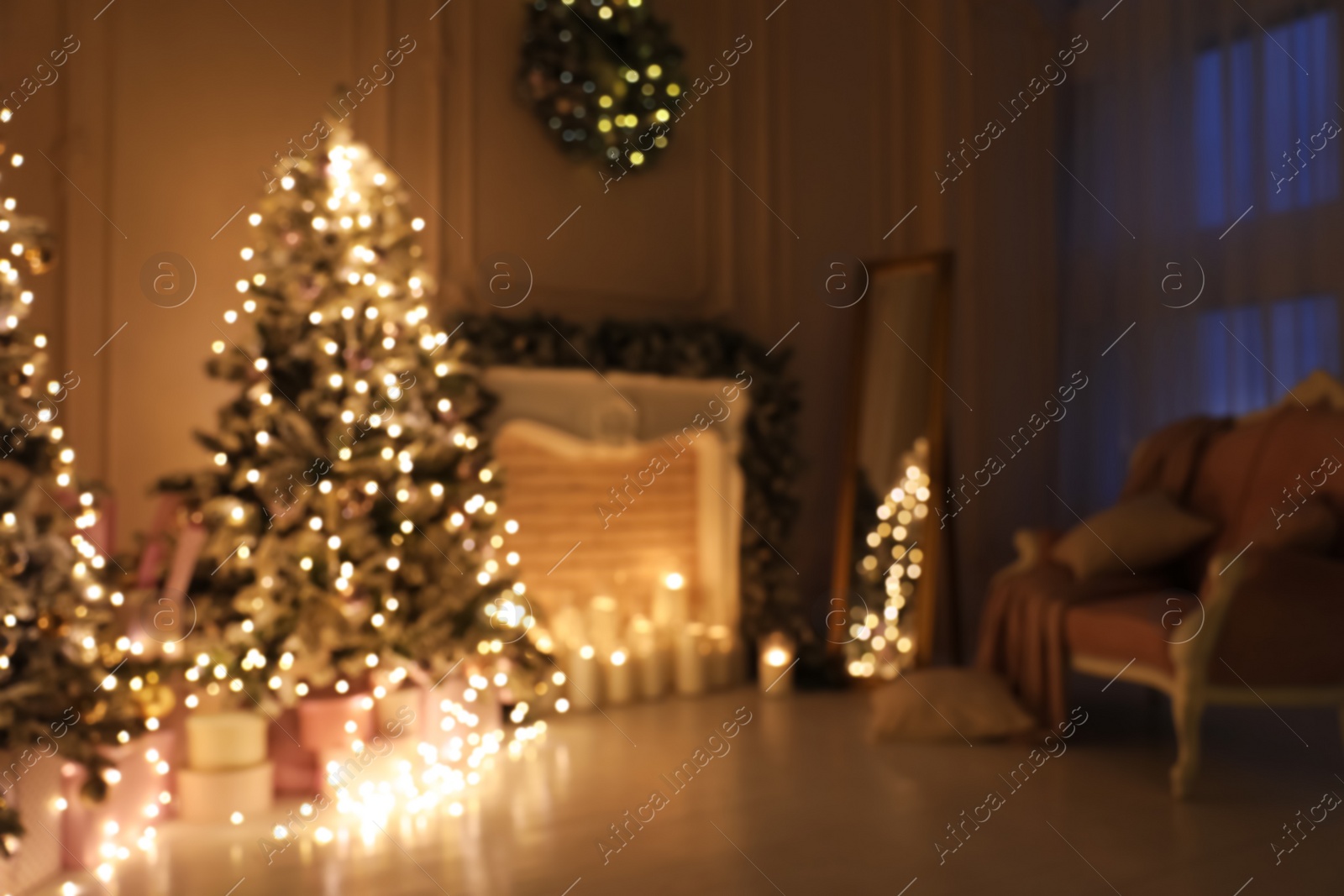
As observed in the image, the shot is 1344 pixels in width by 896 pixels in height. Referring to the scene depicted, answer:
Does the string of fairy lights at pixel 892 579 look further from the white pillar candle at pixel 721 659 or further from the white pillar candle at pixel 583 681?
the white pillar candle at pixel 583 681

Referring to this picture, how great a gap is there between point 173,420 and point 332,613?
108 cm

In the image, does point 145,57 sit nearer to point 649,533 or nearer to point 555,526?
point 555,526

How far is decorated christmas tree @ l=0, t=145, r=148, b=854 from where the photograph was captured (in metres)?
2.27

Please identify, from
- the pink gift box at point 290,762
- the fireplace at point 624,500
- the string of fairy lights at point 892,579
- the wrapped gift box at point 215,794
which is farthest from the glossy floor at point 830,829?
the string of fairy lights at point 892,579

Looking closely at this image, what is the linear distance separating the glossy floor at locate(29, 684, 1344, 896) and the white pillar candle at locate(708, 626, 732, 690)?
2.30ft

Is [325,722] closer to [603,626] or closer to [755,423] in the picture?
[603,626]

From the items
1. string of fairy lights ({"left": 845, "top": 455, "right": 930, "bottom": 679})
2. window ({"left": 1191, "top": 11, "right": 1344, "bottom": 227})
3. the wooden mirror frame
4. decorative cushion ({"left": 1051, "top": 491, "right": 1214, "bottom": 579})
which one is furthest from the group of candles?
window ({"left": 1191, "top": 11, "right": 1344, "bottom": 227})

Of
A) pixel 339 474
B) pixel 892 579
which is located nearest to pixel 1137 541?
pixel 892 579

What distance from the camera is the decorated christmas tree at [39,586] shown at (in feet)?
7.44

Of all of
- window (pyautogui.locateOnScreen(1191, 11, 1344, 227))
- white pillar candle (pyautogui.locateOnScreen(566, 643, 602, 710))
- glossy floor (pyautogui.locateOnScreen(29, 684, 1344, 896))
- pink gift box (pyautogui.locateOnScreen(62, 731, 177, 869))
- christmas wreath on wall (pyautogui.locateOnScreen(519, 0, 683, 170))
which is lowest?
glossy floor (pyautogui.locateOnScreen(29, 684, 1344, 896))

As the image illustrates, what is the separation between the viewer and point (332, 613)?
2992 mm

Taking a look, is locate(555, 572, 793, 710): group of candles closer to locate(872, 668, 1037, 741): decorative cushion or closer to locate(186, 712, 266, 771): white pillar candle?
locate(872, 668, 1037, 741): decorative cushion

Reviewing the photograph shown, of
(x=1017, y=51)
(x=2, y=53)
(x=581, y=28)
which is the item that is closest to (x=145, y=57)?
(x=2, y=53)

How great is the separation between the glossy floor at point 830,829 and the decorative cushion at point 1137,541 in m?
0.57
